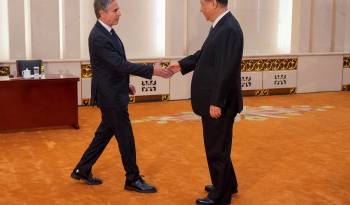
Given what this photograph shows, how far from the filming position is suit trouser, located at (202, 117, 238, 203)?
4.17 metres

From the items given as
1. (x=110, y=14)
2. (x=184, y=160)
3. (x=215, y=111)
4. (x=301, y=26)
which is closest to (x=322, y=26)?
(x=301, y=26)

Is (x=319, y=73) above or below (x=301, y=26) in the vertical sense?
below

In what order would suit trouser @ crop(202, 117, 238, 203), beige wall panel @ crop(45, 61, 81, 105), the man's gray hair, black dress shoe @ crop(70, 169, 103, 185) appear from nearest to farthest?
suit trouser @ crop(202, 117, 238, 203) < the man's gray hair < black dress shoe @ crop(70, 169, 103, 185) < beige wall panel @ crop(45, 61, 81, 105)

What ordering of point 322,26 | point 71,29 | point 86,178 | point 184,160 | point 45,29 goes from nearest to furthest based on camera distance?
point 86,178, point 184,160, point 45,29, point 71,29, point 322,26

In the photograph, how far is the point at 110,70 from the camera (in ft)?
14.8

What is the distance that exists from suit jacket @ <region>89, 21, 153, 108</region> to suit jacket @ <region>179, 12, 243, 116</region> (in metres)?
0.54

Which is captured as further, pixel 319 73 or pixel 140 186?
pixel 319 73

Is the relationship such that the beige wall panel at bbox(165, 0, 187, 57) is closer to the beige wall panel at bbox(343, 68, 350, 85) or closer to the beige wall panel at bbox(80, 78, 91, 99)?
the beige wall panel at bbox(80, 78, 91, 99)

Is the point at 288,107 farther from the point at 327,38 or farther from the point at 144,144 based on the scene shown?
the point at 144,144

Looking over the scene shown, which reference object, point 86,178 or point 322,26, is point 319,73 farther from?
point 86,178

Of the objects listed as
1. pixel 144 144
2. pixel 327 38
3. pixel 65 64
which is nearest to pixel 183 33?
pixel 65 64

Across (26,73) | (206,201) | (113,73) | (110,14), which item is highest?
(110,14)

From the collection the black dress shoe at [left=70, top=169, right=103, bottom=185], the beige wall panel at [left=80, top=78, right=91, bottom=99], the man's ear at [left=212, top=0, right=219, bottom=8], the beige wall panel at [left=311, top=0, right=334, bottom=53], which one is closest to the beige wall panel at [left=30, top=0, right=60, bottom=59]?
the beige wall panel at [left=80, top=78, right=91, bottom=99]

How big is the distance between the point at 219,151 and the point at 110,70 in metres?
1.13
